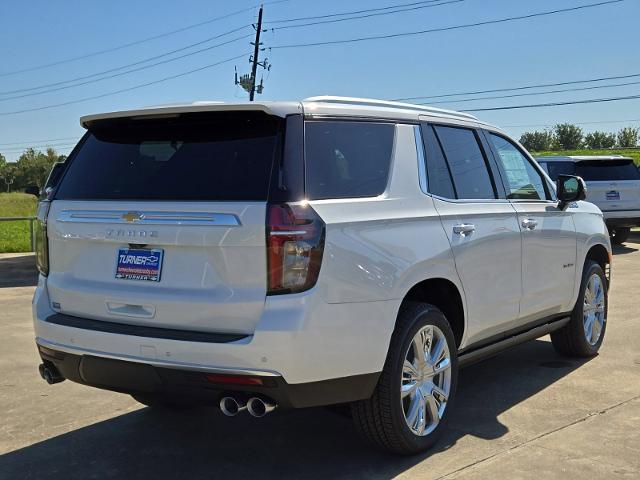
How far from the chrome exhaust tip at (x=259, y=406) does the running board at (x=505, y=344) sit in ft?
4.90

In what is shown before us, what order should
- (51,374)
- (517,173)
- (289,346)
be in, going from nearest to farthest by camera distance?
(289,346) < (51,374) < (517,173)

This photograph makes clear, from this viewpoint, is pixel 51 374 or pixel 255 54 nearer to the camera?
pixel 51 374

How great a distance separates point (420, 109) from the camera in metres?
4.56

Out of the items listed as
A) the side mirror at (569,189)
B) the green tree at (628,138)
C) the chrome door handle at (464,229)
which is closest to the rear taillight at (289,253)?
the chrome door handle at (464,229)

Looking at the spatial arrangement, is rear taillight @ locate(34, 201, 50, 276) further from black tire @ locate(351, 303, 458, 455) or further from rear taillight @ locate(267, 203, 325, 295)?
black tire @ locate(351, 303, 458, 455)

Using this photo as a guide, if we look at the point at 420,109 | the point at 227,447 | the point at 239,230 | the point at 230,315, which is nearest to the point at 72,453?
the point at 227,447

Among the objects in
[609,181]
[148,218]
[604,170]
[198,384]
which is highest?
[604,170]

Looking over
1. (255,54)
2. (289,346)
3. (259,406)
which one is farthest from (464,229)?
(255,54)

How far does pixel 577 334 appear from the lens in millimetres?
6062

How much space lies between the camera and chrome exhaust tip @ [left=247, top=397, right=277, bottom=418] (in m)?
3.44

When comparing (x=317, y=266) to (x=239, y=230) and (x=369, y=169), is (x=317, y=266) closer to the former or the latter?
(x=239, y=230)

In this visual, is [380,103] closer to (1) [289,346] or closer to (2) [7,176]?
(1) [289,346]

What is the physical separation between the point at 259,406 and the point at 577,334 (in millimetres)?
3507

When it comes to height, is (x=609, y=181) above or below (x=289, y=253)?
above
